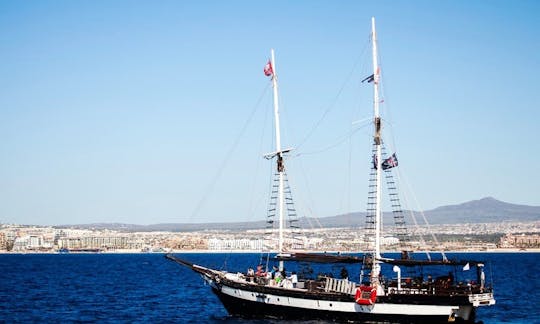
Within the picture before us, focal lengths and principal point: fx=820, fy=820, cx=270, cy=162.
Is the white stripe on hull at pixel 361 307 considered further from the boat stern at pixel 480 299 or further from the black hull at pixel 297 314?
the boat stern at pixel 480 299

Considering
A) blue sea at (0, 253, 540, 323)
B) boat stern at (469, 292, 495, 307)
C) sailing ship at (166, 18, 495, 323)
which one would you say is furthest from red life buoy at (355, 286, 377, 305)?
blue sea at (0, 253, 540, 323)

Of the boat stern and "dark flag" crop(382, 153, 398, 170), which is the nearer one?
the boat stern

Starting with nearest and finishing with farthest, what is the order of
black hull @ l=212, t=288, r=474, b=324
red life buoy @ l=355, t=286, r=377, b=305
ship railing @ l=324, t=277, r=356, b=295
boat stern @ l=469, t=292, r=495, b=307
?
boat stern @ l=469, t=292, r=495, b=307 < black hull @ l=212, t=288, r=474, b=324 < red life buoy @ l=355, t=286, r=377, b=305 < ship railing @ l=324, t=277, r=356, b=295

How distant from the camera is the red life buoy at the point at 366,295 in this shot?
56.0 m

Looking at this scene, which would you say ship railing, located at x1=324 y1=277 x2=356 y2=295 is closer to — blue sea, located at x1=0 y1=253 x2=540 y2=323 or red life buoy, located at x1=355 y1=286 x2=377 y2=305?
red life buoy, located at x1=355 y1=286 x2=377 y2=305

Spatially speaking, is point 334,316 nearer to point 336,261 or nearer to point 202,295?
point 336,261

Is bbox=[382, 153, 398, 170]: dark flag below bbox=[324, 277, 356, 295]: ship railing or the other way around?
the other way around

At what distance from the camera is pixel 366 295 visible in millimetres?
56312

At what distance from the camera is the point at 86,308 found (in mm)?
73312

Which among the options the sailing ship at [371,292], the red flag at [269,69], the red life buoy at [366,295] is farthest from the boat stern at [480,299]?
the red flag at [269,69]

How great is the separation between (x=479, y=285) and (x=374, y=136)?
13160mm

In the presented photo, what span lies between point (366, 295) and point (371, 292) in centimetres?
42

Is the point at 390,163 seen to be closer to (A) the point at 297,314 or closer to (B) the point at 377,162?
(B) the point at 377,162

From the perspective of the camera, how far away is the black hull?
55.7m
